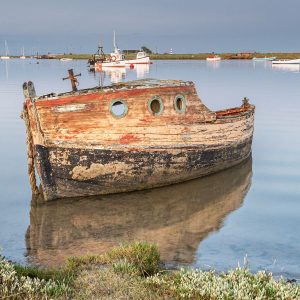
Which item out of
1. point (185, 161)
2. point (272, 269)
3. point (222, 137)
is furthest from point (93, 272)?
point (222, 137)

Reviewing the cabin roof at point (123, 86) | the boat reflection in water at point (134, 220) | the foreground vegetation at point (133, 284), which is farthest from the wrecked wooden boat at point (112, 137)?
the foreground vegetation at point (133, 284)

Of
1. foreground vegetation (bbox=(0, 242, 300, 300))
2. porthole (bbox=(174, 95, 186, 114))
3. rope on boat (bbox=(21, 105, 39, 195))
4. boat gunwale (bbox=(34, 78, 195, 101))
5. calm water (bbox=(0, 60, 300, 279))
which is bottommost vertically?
calm water (bbox=(0, 60, 300, 279))

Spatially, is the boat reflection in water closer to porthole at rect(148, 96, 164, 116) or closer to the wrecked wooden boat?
the wrecked wooden boat

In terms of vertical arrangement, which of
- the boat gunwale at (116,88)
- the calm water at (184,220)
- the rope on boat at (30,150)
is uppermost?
the boat gunwale at (116,88)

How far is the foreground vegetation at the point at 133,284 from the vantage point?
6.09 metres

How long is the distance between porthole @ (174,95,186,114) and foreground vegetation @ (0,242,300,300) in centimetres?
694

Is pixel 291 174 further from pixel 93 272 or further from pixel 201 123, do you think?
pixel 93 272

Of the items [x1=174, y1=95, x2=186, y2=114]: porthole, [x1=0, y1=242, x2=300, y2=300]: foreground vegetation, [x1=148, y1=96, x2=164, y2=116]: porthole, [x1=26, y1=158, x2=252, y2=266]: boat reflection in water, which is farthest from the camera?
[x1=174, y1=95, x2=186, y2=114]: porthole

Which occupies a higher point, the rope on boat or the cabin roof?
the cabin roof

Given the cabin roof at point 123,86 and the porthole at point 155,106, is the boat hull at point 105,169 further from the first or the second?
the cabin roof at point 123,86

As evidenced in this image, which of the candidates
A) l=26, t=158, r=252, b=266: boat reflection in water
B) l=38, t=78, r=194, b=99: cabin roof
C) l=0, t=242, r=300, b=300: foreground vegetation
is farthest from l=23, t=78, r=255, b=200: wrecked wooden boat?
l=0, t=242, r=300, b=300: foreground vegetation

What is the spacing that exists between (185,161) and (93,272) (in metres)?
7.19

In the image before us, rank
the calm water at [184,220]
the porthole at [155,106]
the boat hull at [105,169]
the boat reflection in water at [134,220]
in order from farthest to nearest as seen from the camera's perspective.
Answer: the porthole at [155,106] → the boat hull at [105,169] → the boat reflection in water at [134,220] → the calm water at [184,220]

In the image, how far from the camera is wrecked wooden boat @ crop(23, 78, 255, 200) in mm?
12414
